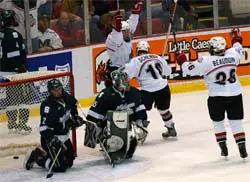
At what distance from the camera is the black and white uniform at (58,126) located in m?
6.26

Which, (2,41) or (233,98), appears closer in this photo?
(233,98)

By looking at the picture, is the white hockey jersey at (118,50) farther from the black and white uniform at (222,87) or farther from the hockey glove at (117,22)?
the black and white uniform at (222,87)

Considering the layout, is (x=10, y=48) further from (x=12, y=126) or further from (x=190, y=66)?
(x=190, y=66)

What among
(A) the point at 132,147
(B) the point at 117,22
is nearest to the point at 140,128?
(A) the point at 132,147

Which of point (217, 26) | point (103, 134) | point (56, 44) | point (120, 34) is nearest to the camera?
point (103, 134)

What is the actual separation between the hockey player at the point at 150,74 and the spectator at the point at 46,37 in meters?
2.13

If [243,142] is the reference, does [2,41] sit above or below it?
above

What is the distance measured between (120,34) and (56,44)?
1.81 meters

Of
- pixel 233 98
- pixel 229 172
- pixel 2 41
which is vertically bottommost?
pixel 229 172

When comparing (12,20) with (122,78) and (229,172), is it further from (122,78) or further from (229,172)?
(229,172)

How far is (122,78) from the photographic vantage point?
21.8 feet

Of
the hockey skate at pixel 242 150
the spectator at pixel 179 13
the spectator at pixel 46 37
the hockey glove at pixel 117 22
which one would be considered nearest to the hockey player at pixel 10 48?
the hockey glove at pixel 117 22

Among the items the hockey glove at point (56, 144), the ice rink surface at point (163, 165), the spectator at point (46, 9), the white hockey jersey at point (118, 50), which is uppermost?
the spectator at point (46, 9)

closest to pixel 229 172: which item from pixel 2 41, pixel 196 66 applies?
pixel 196 66
